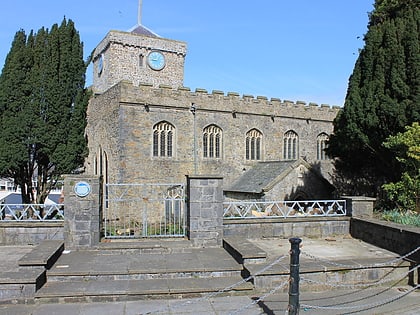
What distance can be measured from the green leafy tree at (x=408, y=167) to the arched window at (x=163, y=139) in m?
13.5

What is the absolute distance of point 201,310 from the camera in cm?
686

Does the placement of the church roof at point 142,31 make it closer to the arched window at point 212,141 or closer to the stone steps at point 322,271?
the arched window at point 212,141

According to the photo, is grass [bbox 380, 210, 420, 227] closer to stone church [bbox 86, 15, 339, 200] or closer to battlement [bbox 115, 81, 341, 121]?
stone church [bbox 86, 15, 339, 200]

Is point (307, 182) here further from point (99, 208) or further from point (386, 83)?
point (99, 208)

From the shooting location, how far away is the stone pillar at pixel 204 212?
10898mm

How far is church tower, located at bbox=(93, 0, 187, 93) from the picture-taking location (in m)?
36.4

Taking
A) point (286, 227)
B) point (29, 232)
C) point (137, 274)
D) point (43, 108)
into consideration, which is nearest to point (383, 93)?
point (286, 227)

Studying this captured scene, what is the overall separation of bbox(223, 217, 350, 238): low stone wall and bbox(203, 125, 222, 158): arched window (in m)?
13.8

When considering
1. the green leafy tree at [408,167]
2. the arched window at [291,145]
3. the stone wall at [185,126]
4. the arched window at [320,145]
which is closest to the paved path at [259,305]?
the green leafy tree at [408,167]

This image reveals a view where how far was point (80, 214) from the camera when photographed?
412 inches

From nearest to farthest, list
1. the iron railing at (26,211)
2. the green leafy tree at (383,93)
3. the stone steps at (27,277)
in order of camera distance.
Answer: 1. the stone steps at (27,277)
2. the iron railing at (26,211)
3. the green leafy tree at (383,93)

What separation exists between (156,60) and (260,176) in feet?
61.0

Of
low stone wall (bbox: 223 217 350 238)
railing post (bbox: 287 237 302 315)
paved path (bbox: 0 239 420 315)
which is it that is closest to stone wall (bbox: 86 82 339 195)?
low stone wall (bbox: 223 217 350 238)

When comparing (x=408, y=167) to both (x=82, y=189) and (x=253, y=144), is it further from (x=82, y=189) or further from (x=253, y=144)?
(x=253, y=144)
